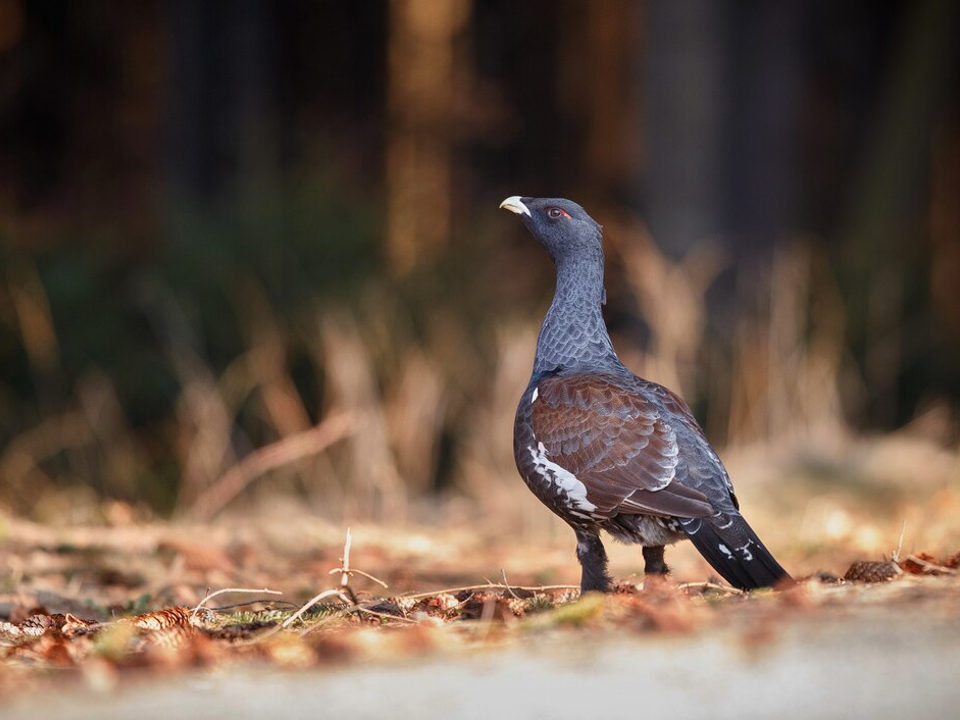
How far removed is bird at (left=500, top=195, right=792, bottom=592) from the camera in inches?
157

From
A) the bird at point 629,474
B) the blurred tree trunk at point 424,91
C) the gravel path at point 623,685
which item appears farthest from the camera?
the blurred tree trunk at point 424,91

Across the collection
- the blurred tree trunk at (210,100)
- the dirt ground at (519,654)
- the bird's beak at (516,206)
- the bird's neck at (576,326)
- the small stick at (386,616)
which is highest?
the blurred tree trunk at (210,100)

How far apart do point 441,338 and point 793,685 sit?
6.70 metres

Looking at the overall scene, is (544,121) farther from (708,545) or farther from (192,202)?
(708,545)

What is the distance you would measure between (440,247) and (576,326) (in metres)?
6.20

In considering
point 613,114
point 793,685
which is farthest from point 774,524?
point 613,114

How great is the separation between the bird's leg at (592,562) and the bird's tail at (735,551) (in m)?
0.34

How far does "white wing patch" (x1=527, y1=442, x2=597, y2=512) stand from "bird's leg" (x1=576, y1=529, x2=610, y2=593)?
0.19m

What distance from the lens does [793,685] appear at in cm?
259

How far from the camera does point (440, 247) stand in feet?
35.9

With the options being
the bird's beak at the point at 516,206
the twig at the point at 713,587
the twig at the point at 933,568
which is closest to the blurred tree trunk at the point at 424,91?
the bird's beak at the point at 516,206

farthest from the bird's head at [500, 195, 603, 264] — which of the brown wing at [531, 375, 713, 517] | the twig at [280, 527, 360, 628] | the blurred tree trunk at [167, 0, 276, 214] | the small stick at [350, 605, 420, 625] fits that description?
the blurred tree trunk at [167, 0, 276, 214]

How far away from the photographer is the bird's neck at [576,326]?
479 centimetres

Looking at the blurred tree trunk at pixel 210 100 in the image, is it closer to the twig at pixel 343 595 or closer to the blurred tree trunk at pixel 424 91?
the blurred tree trunk at pixel 424 91
